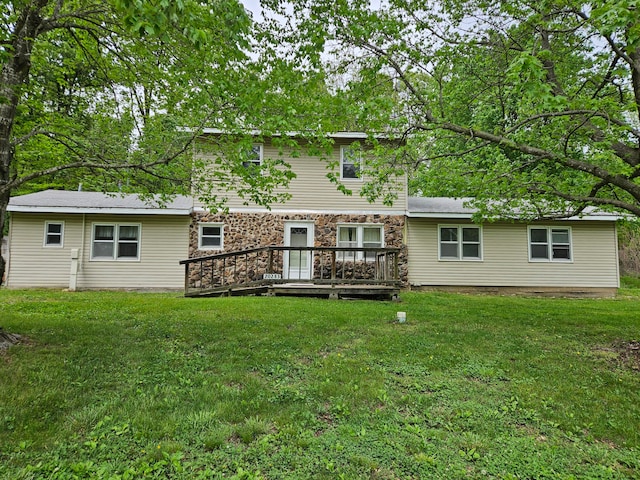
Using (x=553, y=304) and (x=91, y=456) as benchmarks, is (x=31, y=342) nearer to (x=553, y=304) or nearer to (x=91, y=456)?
(x=91, y=456)

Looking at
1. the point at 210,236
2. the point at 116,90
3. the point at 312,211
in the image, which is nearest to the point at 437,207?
the point at 312,211

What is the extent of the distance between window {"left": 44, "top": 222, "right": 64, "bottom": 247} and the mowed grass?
23.5 ft

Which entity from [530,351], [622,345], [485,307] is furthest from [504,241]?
[530,351]

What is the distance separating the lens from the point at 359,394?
3.67 meters

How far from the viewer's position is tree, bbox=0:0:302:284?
451 cm

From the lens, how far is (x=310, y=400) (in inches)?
140

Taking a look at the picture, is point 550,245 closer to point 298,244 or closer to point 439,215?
point 439,215

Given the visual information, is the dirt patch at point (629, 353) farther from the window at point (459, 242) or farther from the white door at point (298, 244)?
the white door at point (298, 244)

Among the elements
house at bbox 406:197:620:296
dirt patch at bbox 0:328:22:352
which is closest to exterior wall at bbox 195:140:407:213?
house at bbox 406:197:620:296

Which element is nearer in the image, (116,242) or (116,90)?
(116,90)

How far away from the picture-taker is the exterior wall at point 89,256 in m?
11.9

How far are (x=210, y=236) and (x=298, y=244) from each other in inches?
122

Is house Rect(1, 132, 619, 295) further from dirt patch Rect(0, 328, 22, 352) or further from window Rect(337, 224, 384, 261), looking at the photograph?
dirt patch Rect(0, 328, 22, 352)

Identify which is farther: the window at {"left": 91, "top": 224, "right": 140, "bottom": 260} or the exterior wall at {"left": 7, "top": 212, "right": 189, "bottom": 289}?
the window at {"left": 91, "top": 224, "right": 140, "bottom": 260}
